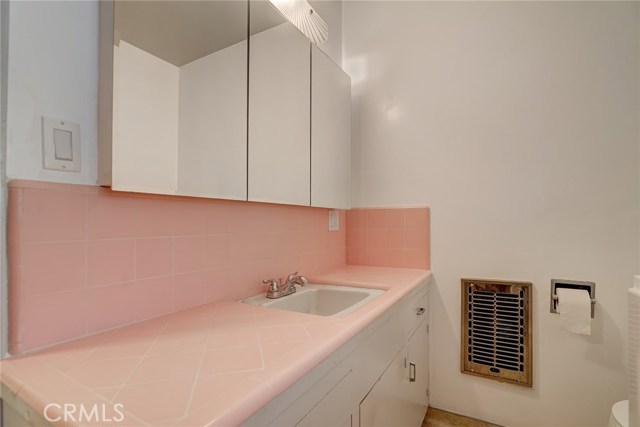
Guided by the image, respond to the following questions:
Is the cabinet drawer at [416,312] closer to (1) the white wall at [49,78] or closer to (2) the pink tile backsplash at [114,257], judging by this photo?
(2) the pink tile backsplash at [114,257]

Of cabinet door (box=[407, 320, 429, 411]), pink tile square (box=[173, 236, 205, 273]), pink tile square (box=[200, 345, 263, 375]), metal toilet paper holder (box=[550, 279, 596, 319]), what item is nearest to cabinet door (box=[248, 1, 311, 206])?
pink tile square (box=[173, 236, 205, 273])

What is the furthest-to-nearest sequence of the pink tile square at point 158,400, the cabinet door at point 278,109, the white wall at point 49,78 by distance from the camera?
the cabinet door at point 278,109 → the white wall at point 49,78 → the pink tile square at point 158,400

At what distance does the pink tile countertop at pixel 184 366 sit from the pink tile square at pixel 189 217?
263 mm

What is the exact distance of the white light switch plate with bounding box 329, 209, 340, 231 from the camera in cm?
187

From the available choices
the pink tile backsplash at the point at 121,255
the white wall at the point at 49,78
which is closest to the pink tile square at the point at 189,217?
the pink tile backsplash at the point at 121,255

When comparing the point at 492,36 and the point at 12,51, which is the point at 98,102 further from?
the point at 492,36

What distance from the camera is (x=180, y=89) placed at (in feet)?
3.20

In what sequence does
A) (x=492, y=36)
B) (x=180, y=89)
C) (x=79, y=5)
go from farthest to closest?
(x=492, y=36) < (x=180, y=89) < (x=79, y=5)

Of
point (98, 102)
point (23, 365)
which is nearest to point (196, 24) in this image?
point (98, 102)

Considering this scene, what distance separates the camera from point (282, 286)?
131 centimetres

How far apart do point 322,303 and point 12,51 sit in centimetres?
130

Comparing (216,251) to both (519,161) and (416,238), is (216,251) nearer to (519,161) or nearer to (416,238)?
(416,238)

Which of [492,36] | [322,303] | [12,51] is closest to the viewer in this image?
[12,51]

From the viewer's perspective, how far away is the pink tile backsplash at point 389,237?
1.82 m
